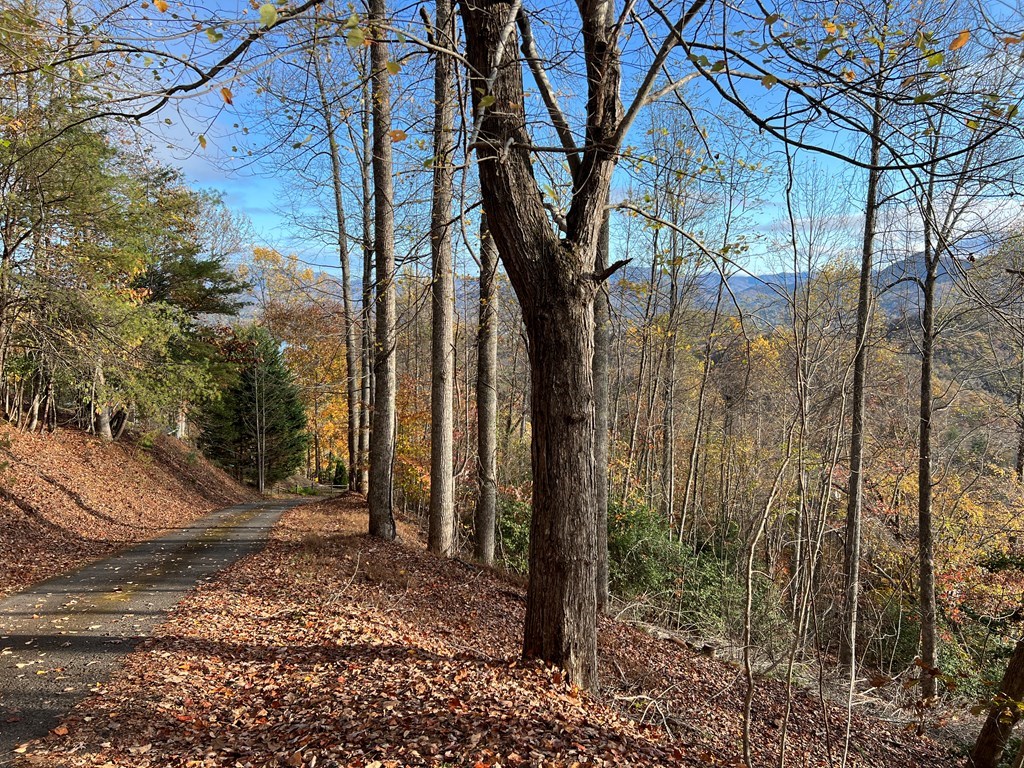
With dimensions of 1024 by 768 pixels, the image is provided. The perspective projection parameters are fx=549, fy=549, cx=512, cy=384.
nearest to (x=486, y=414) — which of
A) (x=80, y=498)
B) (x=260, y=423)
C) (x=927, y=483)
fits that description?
(x=927, y=483)

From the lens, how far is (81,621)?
5.90m

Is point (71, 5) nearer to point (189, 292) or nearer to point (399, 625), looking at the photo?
point (399, 625)

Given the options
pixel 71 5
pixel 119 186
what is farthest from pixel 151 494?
pixel 71 5

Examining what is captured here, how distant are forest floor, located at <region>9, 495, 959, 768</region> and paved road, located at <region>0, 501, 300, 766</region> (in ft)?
0.73

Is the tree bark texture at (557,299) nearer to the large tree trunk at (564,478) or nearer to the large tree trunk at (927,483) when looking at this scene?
the large tree trunk at (564,478)

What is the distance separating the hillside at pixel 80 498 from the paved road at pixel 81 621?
68cm

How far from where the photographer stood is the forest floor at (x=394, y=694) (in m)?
3.39

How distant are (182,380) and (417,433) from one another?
6.51 metres

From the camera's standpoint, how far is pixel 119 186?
10680 mm

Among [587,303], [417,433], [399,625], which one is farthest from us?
[417,433]

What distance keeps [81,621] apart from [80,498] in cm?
765

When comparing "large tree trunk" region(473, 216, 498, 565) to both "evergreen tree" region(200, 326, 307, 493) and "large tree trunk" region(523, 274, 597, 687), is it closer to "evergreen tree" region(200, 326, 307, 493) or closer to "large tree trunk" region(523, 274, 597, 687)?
"large tree trunk" region(523, 274, 597, 687)

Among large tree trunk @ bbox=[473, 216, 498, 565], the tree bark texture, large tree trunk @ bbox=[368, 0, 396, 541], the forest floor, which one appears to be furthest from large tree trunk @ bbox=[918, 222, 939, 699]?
large tree trunk @ bbox=[368, 0, 396, 541]

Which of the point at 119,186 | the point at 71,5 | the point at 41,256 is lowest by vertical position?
the point at 41,256
